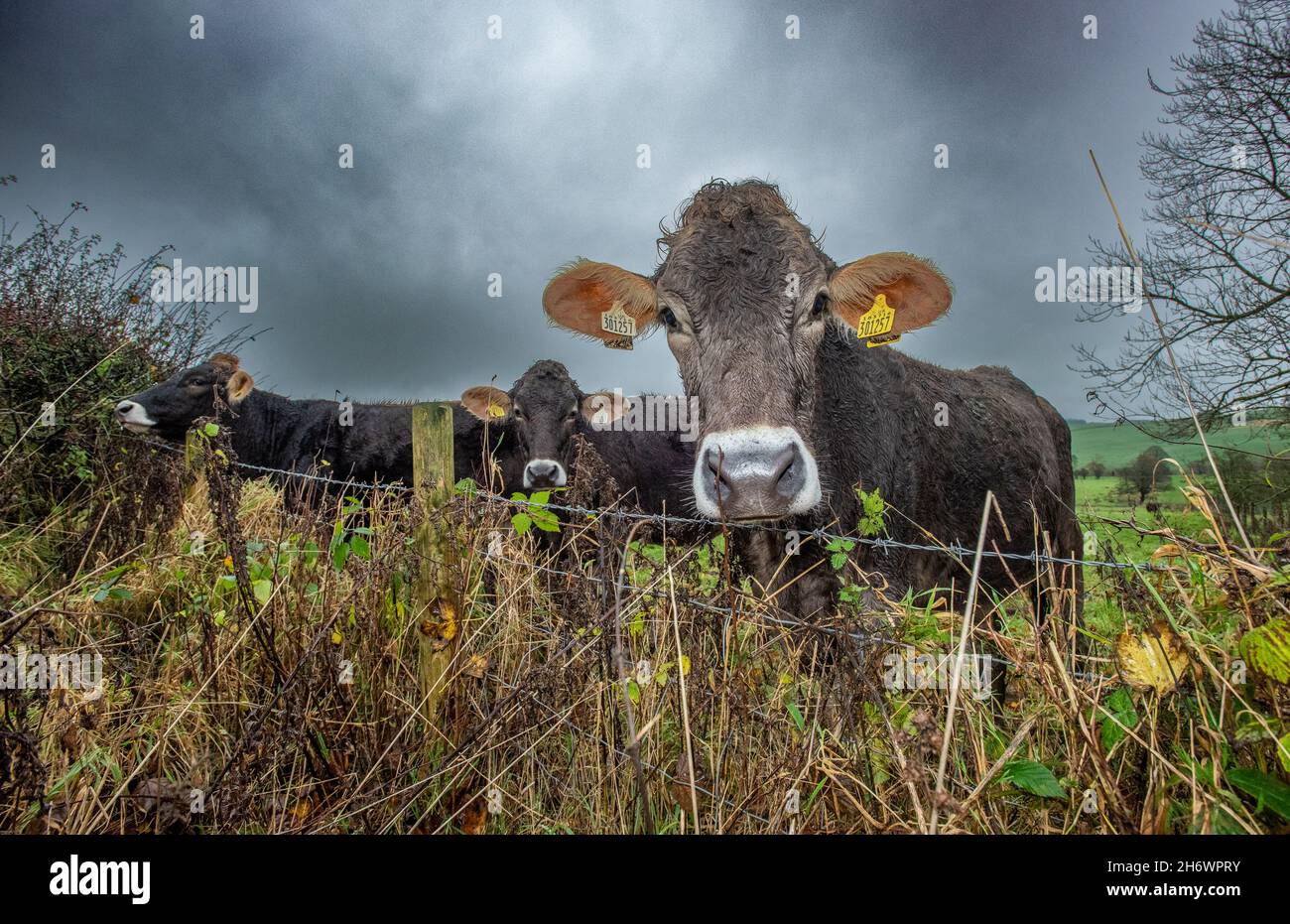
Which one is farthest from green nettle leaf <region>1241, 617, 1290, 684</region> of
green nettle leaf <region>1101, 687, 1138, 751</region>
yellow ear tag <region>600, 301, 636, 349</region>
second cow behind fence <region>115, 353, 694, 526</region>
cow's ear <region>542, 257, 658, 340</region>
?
second cow behind fence <region>115, 353, 694, 526</region>

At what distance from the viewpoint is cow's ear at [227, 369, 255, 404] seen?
9.20 metres

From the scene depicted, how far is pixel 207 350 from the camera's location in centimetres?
988

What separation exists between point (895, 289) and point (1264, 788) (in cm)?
290

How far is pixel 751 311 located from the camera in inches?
139

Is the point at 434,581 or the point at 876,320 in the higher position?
the point at 876,320

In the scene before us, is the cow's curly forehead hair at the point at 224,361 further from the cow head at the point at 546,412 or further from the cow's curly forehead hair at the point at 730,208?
the cow's curly forehead hair at the point at 730,208

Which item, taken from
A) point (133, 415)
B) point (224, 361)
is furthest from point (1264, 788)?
point (224, 361)

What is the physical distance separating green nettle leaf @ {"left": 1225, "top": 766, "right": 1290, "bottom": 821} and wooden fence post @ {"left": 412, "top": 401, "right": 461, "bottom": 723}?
2499mm

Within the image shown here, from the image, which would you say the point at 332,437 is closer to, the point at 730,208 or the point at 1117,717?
the point at 730,208

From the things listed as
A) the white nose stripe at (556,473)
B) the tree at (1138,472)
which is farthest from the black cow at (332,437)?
the tree at (1138,472)

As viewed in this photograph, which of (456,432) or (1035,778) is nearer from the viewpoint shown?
(1035,778)

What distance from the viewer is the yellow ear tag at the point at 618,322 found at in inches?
167
